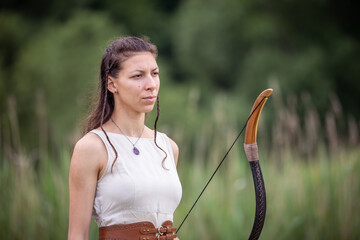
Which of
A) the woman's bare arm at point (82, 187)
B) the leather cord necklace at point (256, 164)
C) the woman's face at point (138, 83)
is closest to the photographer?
the woman's bare arm at point (82, 187)

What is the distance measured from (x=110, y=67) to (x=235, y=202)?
2874 millimetres

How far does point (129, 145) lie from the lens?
199 cm

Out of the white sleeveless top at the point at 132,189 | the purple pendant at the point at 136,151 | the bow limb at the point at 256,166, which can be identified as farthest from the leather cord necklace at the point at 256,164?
the purple pendant at the point at 136,151

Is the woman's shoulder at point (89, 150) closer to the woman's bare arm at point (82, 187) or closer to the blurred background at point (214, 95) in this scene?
the woman's bare arm at point (82, 187)

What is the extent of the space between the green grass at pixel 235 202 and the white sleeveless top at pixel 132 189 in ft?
8.01

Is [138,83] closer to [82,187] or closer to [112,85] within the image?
[112,85]

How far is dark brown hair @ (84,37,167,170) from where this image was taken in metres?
2.01

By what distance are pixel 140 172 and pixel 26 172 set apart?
9.38 ft

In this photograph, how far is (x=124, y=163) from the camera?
1922 millimetres

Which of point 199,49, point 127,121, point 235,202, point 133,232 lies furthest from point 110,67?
point 199,49

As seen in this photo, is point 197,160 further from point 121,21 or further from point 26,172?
point 121,21

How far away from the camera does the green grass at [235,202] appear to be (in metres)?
4.33

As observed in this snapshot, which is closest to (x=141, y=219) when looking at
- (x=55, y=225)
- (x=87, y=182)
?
(x=87, y=182)

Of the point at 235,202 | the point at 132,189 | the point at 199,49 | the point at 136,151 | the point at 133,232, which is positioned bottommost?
the point at 235,202
